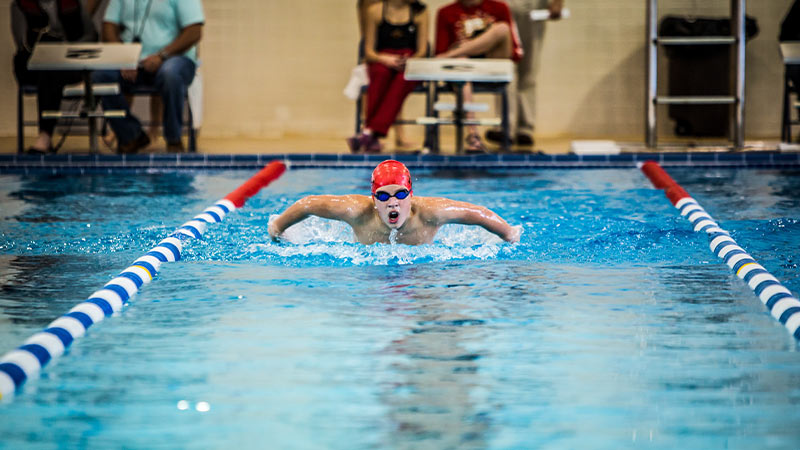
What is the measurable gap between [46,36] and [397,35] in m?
2.52

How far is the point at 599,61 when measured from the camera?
31.0 feet

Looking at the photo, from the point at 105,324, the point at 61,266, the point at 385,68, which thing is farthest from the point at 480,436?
the point at 385,68

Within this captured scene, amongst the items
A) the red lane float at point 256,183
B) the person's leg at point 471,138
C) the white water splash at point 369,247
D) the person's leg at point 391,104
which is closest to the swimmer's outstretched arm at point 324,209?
the white water splash at point 369,247

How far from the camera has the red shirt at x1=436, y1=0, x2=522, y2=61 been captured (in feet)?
24.2

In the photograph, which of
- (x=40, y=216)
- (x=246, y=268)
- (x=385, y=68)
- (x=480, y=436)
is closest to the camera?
(x=480, y=436)

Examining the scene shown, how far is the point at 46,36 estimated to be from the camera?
745 cm

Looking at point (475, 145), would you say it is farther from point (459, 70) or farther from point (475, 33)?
point (459, 70)

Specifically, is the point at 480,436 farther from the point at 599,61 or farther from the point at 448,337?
the point at 599,61

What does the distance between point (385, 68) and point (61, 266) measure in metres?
3.85

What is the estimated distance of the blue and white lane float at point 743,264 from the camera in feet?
9.59

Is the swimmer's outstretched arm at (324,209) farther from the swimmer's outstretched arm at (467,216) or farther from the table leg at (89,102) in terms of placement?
Result: the table leg at (89,102)

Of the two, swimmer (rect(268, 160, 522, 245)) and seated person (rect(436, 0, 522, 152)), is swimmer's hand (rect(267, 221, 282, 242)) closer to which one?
swimmer (rect(268, 160, 522, 245))

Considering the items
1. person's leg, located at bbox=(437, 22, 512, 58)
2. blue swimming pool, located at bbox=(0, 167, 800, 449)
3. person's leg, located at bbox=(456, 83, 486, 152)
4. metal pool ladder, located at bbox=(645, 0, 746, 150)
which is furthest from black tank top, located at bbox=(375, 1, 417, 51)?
blue swimming pool, located at bbox=(0, 167, 800, 449)

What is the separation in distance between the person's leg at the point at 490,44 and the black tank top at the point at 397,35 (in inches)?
11.7
